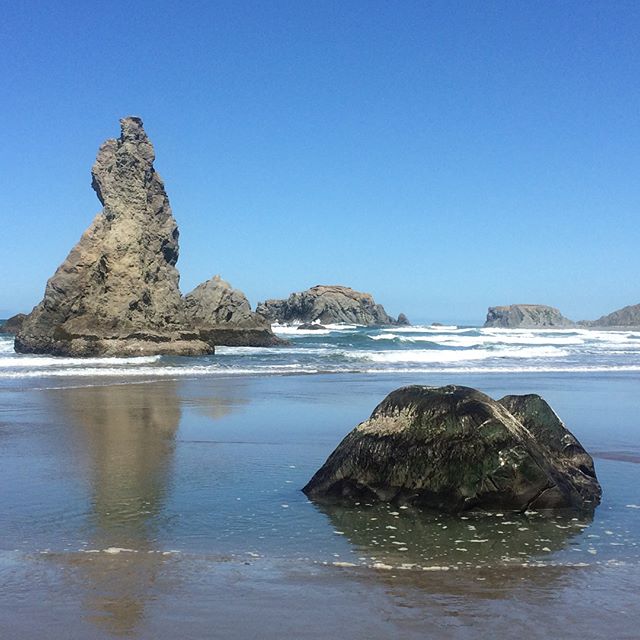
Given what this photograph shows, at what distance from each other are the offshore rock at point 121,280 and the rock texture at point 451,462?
28667mm

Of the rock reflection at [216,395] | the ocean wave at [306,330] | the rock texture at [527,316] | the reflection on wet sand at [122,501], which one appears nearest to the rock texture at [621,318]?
the rock texture at [527,316]

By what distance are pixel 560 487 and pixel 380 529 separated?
5.54 feet

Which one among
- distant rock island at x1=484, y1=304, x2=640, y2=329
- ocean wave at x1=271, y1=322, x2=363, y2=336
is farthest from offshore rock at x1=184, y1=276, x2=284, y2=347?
distant rock island at x1=484, y1=304, x2=640, y2=329

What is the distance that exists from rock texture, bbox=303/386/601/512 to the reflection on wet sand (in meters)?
1.69

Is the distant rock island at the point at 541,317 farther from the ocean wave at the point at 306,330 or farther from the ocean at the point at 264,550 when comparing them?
the ocean at the point at 264,550

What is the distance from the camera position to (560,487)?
6.09 m

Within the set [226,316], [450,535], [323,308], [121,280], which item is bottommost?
[450,535]

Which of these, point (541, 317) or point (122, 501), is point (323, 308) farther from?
point (122, 501)

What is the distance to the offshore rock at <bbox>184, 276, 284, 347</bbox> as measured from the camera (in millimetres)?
46000

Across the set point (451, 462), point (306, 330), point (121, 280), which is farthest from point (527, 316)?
point (451, 462)

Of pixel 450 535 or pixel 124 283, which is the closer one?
pixel 450 535

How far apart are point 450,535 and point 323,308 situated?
105m

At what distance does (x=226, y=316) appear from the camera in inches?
1906

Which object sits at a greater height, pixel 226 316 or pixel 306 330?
pixel 226 316
